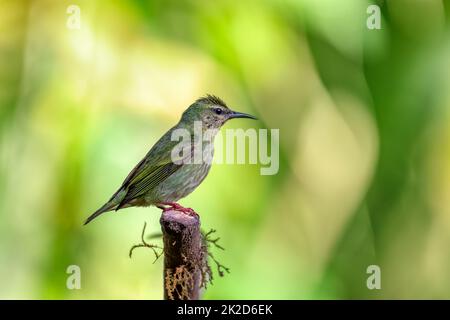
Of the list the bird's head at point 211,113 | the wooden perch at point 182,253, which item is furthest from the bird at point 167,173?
the wooden perch at point 182,253

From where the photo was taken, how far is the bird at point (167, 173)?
19.2ft

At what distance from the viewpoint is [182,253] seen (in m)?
4.87

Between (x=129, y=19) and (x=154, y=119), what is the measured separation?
953 mm

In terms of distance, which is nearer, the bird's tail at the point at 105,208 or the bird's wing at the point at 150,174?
the bird's wing at the point at 150,174

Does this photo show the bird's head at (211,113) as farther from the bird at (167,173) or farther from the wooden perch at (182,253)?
the wooden perch at (182,253)

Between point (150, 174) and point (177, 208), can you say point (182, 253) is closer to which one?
point (177, 208)

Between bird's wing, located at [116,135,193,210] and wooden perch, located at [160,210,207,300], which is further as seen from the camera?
bird's wing, located at [116,135,193,210]

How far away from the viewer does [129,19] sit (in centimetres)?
711

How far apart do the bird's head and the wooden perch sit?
121 cm

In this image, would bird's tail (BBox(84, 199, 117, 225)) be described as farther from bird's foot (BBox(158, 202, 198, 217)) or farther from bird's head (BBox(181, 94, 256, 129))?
bird's head (BBox(181, 94, 256, 129))

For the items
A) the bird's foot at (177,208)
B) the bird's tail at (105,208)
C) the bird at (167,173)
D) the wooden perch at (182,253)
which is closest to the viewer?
the wooden perch at (182,253)

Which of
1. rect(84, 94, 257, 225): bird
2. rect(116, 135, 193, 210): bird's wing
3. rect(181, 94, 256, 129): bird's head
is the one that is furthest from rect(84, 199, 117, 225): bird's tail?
rect(181, 94, 256, 129): bird's head

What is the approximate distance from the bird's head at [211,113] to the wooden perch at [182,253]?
1.21 meters

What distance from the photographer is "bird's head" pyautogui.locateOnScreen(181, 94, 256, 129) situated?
20.2 feet
